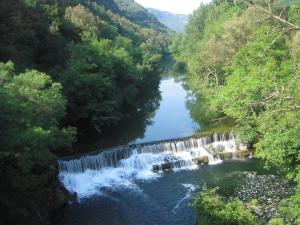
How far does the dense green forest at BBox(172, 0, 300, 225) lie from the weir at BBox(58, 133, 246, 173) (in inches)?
74.7

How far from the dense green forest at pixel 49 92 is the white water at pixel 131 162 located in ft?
6.07

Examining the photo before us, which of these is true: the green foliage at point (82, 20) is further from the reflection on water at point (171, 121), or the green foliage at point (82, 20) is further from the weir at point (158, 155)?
the weir at point (158, 155)

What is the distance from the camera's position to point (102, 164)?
94.7 ft

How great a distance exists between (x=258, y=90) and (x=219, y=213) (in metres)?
11.6

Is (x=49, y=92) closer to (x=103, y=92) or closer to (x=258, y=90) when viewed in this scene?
(x=258, y=90)

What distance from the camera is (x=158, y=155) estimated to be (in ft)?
98.8

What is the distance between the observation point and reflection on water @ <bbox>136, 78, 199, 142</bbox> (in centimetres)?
3598

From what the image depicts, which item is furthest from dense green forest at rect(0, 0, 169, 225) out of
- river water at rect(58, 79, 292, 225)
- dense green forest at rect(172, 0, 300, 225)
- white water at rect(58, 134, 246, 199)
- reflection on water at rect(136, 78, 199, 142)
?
dense green forest at rect(172, 0, 300, 225)

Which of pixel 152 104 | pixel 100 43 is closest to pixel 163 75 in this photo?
pixel 152 104

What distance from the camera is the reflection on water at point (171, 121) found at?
36.0 metres

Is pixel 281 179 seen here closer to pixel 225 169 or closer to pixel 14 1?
pixel 225 169

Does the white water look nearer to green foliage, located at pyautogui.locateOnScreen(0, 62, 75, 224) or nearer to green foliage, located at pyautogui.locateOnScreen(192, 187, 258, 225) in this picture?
green foliage, located at pyautogui.locateOnScreen(0, 62, 75, 224)

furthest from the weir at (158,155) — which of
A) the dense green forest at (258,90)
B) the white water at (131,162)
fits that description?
the dense green forest at (258,90)

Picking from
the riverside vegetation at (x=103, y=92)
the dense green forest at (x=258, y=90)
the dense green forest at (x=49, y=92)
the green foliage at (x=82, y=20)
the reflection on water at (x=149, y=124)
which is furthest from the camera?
the green foliage at (x=82, y=20)
